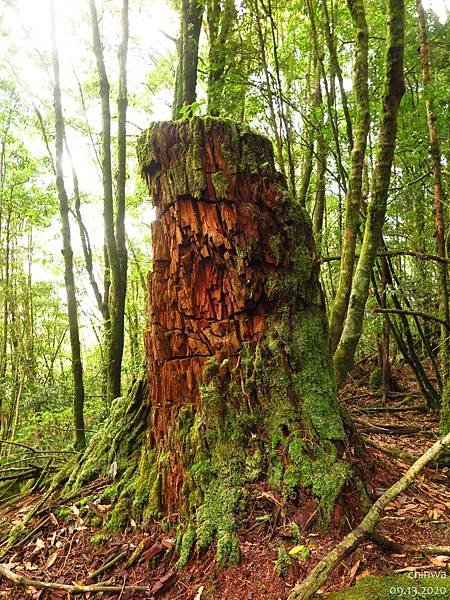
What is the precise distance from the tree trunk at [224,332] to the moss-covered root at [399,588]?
79cm

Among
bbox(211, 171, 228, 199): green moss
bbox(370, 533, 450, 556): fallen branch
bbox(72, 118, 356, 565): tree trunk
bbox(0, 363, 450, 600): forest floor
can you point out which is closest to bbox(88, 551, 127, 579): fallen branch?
bbox(0, 363, 450, 600): forest floor

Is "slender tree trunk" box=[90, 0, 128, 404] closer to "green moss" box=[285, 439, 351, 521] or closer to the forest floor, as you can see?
the forest floor

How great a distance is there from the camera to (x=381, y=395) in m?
8.20

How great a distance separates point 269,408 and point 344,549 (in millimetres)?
1054

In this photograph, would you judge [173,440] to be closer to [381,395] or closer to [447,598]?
[447,598]

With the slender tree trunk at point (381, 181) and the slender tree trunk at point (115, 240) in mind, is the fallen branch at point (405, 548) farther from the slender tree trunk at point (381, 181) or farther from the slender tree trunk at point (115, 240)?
the slender tree trunk at point (115, 240)

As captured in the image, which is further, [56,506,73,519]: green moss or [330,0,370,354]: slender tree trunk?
[330,0,370,354]: slender tree trunk

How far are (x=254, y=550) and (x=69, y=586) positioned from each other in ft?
4.07

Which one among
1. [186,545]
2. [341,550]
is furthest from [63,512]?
[341,550]

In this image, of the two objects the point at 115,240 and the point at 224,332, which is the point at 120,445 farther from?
the point at 115,240

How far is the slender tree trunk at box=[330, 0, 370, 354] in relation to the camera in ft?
15.3

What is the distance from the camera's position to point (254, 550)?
8.58 feet

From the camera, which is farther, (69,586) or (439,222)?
(439,222)

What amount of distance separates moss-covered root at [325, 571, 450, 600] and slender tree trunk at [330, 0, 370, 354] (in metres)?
2.64
